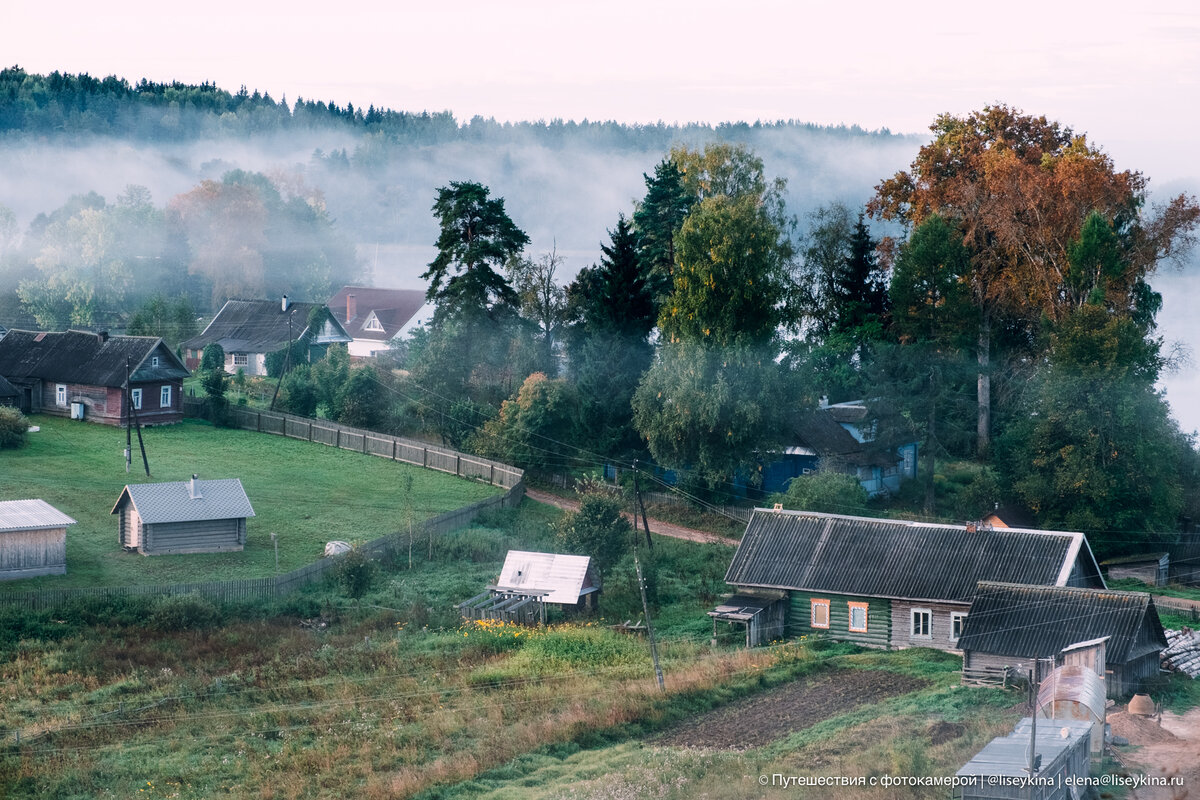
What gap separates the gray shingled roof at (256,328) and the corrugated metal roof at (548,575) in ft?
124

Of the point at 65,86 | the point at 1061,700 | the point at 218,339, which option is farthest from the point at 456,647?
the point at 65,86

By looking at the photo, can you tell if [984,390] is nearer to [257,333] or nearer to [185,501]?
[185,501]

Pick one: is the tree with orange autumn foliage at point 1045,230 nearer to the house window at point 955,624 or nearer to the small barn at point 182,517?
the house window at point 955,624

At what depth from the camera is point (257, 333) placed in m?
78.1

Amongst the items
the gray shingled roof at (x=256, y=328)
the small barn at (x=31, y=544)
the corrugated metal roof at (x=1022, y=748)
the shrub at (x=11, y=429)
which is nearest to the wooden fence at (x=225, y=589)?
the small barn at (x=31, y=544)

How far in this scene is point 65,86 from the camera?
182 metres

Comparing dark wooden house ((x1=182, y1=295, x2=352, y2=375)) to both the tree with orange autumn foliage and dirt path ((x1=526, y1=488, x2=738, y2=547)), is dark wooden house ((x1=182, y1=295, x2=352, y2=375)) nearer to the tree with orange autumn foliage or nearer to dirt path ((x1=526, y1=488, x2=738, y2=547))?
dirt path ((x1=526, y1=488, x2=738, y2=547))

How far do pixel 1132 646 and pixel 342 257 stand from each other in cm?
12015

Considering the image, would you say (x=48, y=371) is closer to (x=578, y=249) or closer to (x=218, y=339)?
(x=218, y=339)

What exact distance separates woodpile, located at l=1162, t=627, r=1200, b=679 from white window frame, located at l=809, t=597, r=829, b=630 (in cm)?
926

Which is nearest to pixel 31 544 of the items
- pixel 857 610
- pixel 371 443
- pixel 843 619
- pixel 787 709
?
pixel 371 443

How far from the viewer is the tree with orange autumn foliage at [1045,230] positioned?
5669cm

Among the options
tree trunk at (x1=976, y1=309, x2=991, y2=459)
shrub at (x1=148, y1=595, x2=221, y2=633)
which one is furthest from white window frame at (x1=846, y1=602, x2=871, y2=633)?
tree trunk at (x1=976, y1=309, x2=991, y2=459)

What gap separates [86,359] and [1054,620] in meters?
45.7
